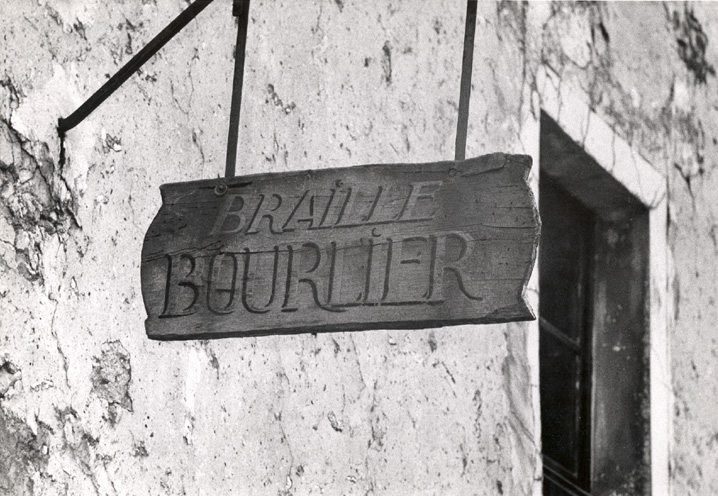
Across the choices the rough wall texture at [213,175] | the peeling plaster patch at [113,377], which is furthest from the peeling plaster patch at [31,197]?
the peeling plaster patch at [113,377]

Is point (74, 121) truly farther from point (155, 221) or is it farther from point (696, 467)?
point (696, 467)

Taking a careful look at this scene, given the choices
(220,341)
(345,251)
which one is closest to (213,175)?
(220,341)

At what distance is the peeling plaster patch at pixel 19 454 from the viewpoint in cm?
164

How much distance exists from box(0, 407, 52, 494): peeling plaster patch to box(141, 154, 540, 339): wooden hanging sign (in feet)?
0.76

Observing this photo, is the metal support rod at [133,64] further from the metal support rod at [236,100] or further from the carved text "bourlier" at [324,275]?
the carved text "bourlier" at [324,275]

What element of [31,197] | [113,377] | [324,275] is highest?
[31,197]

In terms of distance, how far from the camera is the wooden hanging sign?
1.54 m

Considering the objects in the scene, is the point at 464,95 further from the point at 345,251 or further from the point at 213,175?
the point at 213,175

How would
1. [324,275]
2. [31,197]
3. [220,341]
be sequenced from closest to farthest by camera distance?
[324,275]
[31,197]
[220,341]

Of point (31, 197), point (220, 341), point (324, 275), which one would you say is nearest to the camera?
point (324, 275)

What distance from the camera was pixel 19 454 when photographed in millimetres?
1657

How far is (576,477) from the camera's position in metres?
3.15

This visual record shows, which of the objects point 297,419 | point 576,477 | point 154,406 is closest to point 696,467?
point 576,477

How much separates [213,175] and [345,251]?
56 centimetres
